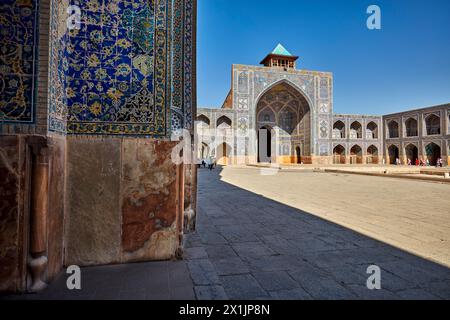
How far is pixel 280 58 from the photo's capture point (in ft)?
94.8

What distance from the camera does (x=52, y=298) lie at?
5.55 ft

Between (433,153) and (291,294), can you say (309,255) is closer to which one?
(291,294)

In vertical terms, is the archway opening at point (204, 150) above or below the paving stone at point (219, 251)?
above

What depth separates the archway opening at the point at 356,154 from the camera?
98.8 ft

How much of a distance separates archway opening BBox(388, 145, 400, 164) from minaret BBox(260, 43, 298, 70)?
14.8 meters

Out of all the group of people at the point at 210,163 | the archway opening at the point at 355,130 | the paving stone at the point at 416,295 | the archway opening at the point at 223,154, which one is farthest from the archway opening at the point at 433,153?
the paving stone at the point at 416,295

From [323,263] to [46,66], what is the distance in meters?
2.68

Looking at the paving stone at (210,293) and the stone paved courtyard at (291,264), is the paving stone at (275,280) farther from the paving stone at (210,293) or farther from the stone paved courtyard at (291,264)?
the paving stone at (210,293)

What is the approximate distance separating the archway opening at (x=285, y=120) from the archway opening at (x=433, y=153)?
39.4 feet

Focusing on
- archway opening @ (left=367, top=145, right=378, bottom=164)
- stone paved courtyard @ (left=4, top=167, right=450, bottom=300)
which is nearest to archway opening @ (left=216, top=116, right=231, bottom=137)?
archway opening @ (left=367, top=145, right=378, bottom=164)

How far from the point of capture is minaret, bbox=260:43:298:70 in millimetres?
28605

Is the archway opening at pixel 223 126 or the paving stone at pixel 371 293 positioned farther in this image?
the archway opening at pixel 223 126

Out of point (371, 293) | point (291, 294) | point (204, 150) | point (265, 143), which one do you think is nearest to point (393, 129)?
point (265, 143)
